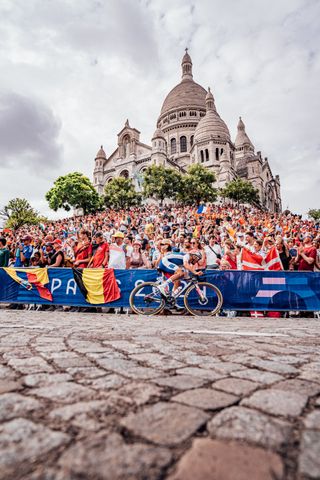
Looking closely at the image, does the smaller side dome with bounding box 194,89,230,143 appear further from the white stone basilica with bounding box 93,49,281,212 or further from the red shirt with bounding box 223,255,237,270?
the red shirt with bounding box 223,255,237,270

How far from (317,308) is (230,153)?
2602 inches

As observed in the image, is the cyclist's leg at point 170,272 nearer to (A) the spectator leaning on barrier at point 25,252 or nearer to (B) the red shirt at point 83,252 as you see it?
(B) the red shirt at point 83,252

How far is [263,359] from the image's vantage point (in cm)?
240

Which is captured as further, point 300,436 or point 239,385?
point 239,385

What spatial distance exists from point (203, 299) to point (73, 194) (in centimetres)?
5249

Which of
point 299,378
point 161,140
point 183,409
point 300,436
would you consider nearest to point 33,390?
point 183,409

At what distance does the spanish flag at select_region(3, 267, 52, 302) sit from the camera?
7.72 metres

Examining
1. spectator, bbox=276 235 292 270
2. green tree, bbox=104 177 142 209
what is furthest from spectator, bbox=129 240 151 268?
green tree, bbox=104 177 142 209

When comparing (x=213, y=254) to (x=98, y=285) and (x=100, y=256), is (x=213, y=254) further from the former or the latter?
(x=98, y=285)

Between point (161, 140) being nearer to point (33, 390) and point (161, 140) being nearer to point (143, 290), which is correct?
point (143, 290)

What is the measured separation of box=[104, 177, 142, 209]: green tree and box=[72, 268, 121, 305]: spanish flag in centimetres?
4567

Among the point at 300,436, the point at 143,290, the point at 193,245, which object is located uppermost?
the point at 193,245

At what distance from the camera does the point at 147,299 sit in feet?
21.7

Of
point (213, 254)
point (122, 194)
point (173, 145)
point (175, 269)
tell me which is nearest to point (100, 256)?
point (175, 269)
